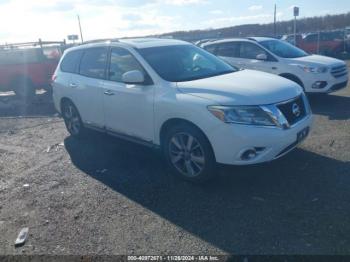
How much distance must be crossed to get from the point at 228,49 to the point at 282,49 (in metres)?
1.52

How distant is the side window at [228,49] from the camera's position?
966cm

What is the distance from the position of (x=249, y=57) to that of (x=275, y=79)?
4819 mm

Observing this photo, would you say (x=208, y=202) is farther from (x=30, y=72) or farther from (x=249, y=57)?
(x=30, y=72)

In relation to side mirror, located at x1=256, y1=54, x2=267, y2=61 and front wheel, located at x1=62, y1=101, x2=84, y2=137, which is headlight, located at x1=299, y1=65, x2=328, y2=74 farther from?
front wheel, located at x1=62, y1=101, x2=84, y2=137

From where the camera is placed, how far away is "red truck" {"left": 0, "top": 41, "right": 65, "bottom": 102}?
1230 cm

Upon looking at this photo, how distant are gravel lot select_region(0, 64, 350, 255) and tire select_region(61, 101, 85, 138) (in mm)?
683

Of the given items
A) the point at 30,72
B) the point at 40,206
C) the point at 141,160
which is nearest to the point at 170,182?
the point at 141,160

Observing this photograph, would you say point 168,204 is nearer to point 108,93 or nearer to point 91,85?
point 108,93

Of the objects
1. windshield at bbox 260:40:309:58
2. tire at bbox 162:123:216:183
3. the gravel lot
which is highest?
windshield at bbox 260:40:309:58

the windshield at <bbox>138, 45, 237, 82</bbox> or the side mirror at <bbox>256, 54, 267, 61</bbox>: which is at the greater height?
the windshield at <bbox>138, 45, 237, 82</bbox>

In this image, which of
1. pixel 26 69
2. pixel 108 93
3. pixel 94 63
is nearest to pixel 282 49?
pixel 94 63

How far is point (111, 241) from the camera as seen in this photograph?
137 inches

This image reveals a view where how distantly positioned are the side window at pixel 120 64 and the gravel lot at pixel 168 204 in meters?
1.41

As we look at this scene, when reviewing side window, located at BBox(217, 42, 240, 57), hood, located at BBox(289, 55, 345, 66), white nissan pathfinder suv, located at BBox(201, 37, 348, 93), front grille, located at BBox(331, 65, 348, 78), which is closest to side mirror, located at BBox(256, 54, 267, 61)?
white nissan pathfinder suv, located at BBox(201, 37, 348, 93)
